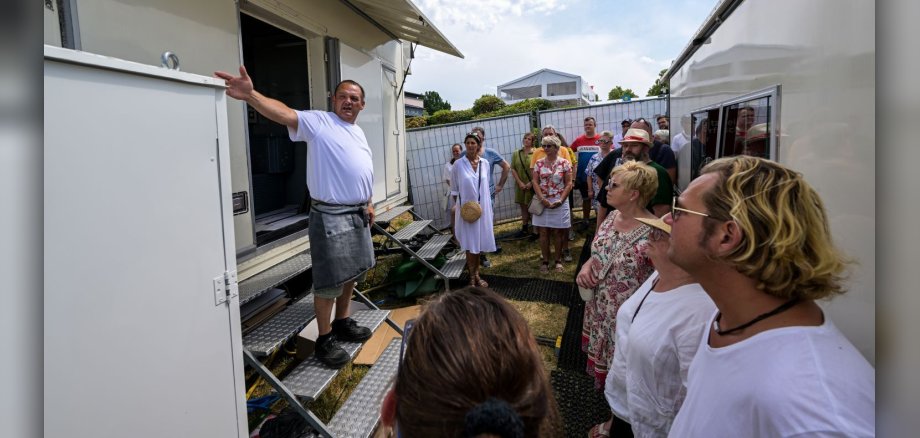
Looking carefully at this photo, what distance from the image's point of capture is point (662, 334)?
175cm

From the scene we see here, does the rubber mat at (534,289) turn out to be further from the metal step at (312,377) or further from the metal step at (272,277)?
the metal step at (312,377)

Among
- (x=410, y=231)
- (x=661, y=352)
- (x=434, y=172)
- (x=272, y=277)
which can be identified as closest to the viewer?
(x=661, y=352)

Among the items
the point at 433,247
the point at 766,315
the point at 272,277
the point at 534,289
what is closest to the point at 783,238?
the point at 766,315

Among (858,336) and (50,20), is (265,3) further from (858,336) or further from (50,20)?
(858,336)

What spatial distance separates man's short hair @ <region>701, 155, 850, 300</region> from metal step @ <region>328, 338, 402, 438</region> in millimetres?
1895

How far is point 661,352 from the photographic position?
5.67ft

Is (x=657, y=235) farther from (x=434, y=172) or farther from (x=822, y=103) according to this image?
(x=434, y=172)

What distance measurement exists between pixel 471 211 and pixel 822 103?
3.90 metres

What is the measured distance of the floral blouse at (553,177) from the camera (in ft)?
18.8

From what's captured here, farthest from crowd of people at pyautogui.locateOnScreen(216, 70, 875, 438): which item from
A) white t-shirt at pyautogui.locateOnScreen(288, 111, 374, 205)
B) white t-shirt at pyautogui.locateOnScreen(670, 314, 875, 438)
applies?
white t-shirt at pyautogui.locateOnScreen(288, 111, 374, 205)

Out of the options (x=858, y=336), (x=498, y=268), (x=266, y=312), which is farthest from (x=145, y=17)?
(x=498, y=268)

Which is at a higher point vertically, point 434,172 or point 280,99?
point 280,99

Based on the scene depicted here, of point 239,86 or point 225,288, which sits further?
point 239,86

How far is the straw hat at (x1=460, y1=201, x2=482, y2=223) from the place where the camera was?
17.3 ft
